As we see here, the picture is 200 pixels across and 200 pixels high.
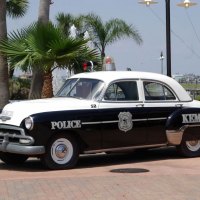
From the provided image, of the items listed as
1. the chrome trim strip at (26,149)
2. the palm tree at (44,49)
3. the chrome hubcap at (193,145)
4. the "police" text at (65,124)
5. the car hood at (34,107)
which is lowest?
the chrome hubcap at (193,145)

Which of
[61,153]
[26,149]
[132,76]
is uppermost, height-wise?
[132,76]

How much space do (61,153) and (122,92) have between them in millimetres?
1824

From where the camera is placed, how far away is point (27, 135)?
10.5 m

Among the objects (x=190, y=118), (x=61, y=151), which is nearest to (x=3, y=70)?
(x=190, y=118)

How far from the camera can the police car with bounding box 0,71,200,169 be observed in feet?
35.0

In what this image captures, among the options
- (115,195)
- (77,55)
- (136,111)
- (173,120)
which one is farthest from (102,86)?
(77,55)

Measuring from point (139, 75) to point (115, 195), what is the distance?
430cm

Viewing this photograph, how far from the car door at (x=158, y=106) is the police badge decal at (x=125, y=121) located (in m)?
0.44

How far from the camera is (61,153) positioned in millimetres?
10938

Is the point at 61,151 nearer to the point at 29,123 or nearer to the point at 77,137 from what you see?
the point at 77,137

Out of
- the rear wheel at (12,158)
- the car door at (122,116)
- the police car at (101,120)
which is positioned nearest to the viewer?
the police car at (101,120)

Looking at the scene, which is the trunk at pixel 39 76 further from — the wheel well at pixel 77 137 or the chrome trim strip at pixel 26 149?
the chrome trim strip at pixel 26 149

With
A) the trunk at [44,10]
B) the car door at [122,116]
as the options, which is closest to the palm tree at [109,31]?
the trunk at [44,10]

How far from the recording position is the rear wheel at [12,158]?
38.7 ft
